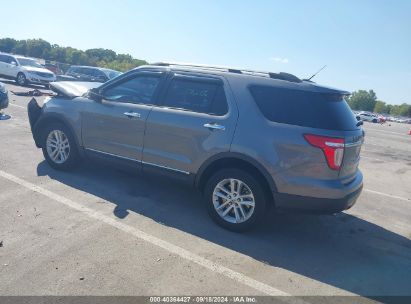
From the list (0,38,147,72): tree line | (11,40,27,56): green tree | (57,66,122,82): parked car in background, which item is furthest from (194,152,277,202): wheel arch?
(11,40,27,56): green tree

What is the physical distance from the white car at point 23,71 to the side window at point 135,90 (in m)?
16.9

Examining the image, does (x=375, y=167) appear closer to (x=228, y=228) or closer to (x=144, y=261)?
(x=228, y=228)

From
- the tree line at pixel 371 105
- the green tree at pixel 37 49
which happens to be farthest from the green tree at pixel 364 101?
the green tree at pixel 37 49

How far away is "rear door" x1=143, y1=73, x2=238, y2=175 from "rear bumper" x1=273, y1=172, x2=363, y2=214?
0.90 metres

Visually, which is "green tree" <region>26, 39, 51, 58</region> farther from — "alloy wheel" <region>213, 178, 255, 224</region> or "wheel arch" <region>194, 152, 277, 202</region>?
"alloy wheel" <region>213, 178, 255, 224</region>

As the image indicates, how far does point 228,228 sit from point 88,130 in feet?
8.65

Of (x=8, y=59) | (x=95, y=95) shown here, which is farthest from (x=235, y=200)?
(x=8, y=59)

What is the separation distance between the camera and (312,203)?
13.6 ft

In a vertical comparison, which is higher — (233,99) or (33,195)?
(233,99)

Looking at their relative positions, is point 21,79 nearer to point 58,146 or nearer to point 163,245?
point 58,146

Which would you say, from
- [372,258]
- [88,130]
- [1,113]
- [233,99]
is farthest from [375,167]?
[1,113]

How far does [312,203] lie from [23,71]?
2032cm

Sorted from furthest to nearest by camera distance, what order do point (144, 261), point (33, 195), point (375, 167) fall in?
point (375, 167) → point (33, 195) → point (144, 261)

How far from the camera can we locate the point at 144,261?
12.1ft
